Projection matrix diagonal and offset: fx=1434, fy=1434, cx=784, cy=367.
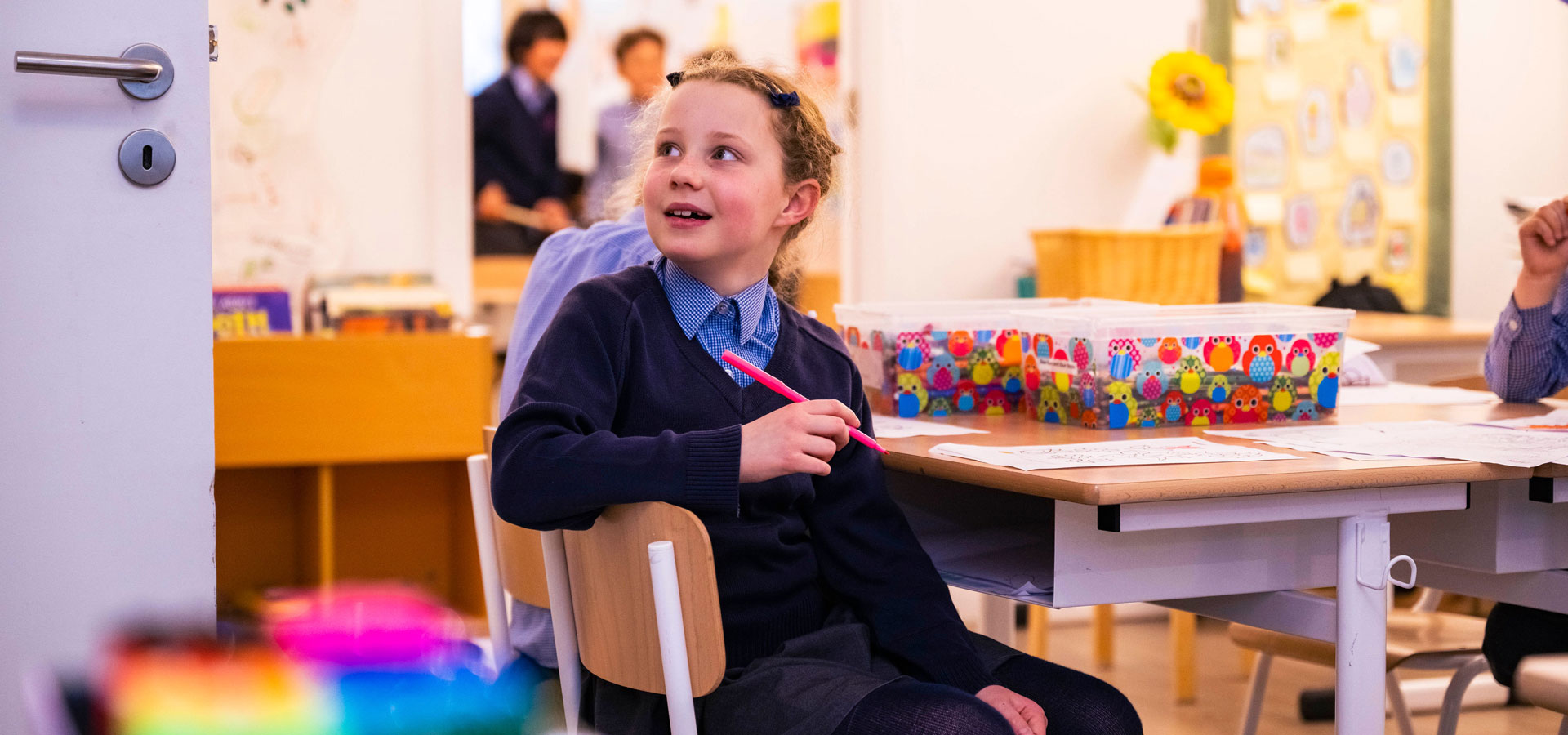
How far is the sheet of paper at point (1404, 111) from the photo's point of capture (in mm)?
3523

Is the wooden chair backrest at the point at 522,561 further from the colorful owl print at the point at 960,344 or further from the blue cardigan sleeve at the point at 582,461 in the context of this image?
the colorful owl print at the point at 960,344

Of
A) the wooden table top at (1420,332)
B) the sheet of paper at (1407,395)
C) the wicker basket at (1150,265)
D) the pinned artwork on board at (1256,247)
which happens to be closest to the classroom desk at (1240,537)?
the sheet of paper at (1407,395)

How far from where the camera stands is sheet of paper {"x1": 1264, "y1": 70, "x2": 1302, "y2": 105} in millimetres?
3383

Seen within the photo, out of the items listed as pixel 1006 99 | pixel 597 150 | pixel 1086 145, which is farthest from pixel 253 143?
pixel 597 150

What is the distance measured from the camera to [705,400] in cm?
126

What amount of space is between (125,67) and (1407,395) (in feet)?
5.14

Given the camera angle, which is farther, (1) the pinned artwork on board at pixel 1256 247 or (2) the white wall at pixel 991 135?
(1) the pinned artwork on board at pixel 1256 247

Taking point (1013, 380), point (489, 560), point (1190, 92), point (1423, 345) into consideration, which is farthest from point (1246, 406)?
point (1190, 92)

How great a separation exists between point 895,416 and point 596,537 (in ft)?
1.86

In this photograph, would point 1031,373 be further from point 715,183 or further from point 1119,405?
point 715,183

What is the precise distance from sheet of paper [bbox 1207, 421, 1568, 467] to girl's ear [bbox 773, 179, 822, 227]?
48 cm

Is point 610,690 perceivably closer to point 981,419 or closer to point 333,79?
point 981,419

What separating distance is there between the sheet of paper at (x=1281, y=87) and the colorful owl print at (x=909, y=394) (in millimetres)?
2103

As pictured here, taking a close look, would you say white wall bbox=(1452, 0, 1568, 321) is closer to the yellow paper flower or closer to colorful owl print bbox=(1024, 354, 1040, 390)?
the yellow paper flower
